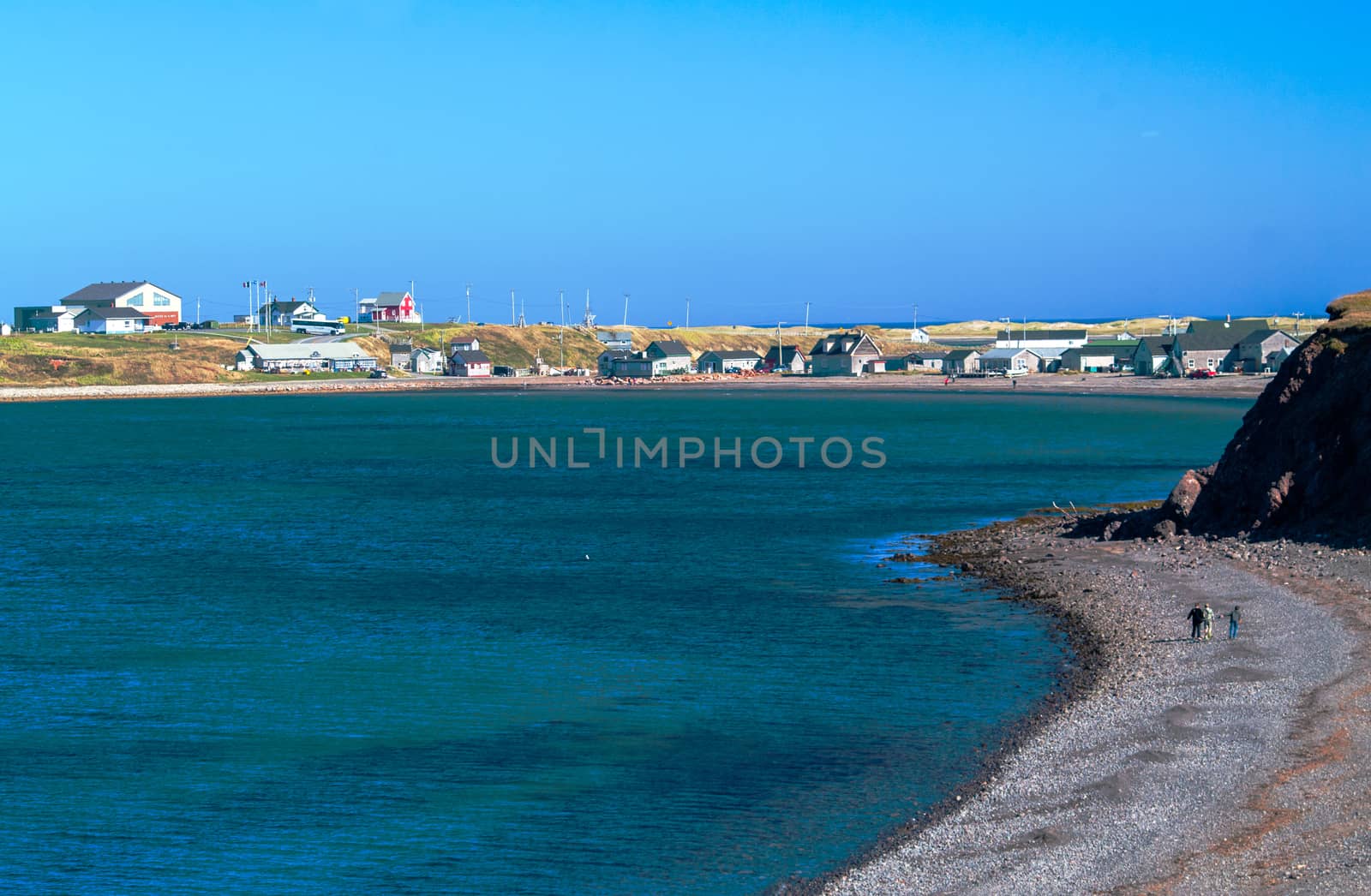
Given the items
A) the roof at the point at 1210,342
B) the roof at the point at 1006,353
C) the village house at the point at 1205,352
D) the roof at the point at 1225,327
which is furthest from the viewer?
the roof at the point at 1006,353

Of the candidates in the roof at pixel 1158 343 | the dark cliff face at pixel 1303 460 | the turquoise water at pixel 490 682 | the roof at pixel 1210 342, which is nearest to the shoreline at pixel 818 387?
the roof at pixel 1158 343

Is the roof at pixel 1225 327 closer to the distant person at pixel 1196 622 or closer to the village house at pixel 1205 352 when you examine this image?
the village house at pixel 1205 352

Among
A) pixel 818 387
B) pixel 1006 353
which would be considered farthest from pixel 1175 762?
pixel 1006 353

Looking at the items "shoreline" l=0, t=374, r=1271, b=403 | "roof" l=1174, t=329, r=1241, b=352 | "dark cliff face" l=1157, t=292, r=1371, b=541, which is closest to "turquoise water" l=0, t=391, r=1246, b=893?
"dark cliff face" l=1157, t=292, r=1371, b=541

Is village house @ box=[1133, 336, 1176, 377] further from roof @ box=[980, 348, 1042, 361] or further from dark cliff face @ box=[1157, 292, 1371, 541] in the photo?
dark cliff face @ box=[1157, 292, 1371, 541]

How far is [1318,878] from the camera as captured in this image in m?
16.7

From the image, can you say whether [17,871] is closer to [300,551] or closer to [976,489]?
[300,551]

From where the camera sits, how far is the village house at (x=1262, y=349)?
519 ft

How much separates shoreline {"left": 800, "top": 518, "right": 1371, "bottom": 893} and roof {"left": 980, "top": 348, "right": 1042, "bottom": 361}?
162m

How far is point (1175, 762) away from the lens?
21.8 m

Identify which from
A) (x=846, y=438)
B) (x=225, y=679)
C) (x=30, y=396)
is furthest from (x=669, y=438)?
(x=30, y=396)

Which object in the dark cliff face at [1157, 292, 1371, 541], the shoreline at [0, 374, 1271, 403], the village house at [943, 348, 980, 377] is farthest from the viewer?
the village house at [943, 348, 980, 377]

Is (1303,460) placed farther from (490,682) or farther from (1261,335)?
(1261,335)

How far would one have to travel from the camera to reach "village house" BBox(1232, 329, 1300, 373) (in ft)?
519
